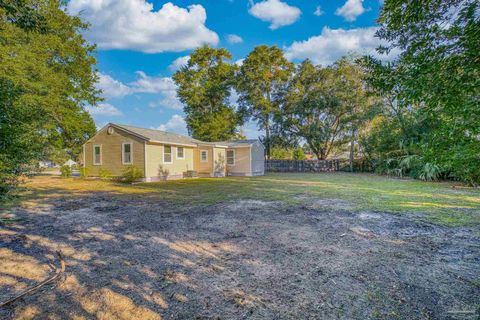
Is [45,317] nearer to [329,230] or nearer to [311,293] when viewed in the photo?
[311,293]

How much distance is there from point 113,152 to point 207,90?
16400 millimetres

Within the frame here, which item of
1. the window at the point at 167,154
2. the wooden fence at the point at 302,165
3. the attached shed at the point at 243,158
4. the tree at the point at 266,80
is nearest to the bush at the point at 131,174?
the window at the point at 167,154

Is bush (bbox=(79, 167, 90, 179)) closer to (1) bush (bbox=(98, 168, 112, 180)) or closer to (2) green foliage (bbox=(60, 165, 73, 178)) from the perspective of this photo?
(1) bush (bbox=(98, 168, 112, 180))

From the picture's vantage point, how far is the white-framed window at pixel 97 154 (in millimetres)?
14997

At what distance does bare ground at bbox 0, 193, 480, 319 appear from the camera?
2211 millimetres

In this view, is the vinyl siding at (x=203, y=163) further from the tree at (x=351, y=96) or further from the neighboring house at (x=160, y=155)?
the tree at (x=351, y=96)

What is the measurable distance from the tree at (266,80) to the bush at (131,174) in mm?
15823

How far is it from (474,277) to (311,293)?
197 cm

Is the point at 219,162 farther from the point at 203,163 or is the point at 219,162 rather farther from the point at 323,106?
the point at 323,106

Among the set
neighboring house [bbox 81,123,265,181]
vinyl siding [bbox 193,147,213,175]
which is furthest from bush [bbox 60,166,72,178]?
vinyl siding [bbox 193,147,213,175]

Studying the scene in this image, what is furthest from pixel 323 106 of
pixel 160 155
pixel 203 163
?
pixel 160 155

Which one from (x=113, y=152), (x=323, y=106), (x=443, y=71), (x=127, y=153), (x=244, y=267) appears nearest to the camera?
(x=443, y=71)

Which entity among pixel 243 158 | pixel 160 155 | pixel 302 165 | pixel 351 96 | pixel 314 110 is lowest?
pixel 302 165

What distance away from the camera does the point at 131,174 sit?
509 inches
